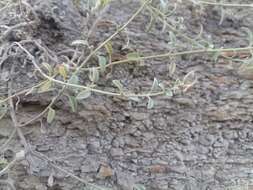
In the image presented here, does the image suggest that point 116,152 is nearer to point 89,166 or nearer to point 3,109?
point 89,166

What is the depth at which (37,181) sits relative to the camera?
48.2 inches

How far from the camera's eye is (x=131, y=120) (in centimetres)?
134

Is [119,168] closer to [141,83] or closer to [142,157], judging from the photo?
[142,157]

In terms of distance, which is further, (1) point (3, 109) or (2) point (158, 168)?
(2) point (158, 168)

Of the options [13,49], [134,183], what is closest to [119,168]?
[134,183]

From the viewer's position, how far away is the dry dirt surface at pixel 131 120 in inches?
49.0

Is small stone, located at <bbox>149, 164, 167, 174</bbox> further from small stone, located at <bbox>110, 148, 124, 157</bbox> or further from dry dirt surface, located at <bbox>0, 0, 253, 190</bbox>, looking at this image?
small stone, located at <bbox>110, 148, 124, 157</bbox>

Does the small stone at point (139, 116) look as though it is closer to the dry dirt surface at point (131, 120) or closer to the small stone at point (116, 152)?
the dry dirt surface at point (131, 120)

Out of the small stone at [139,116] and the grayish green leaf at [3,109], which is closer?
the grayish green leaf at [3,109]

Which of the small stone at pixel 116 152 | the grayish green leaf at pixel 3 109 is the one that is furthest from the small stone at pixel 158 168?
the grayish green leaf at pixel 3 109

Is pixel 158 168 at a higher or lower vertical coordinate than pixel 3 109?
lower

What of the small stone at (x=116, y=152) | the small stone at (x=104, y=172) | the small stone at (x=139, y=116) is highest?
the small stone at (x=139, y=116)

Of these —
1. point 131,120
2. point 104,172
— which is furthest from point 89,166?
point 131,120

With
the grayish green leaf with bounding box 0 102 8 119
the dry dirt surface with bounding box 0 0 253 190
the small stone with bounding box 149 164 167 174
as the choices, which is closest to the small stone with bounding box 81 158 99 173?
the dry dirt surface with bounding box 0 0 253 190
